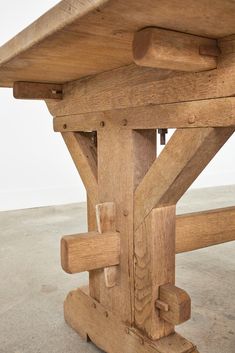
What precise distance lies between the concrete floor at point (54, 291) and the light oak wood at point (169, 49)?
109 cm

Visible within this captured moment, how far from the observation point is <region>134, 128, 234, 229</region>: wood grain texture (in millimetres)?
1032

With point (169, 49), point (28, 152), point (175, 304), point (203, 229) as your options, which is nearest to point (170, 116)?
point (169, 49)

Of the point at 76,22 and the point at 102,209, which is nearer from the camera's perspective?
the point at 76,22


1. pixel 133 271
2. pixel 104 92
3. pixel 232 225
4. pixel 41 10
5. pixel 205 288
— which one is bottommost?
pixel 205 288

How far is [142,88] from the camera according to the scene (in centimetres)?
120

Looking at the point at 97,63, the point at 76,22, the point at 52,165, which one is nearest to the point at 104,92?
the point at 97,63

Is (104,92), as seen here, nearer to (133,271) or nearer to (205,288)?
(133,271)

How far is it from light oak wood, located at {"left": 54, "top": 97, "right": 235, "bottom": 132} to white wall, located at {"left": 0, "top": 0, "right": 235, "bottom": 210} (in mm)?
2888

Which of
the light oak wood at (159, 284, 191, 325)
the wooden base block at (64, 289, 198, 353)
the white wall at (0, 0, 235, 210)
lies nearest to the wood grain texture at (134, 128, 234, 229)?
the light oak wood at (159, 284, 191, 325)

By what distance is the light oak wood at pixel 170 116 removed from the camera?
37.5 inches

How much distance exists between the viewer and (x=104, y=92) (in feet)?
4.52

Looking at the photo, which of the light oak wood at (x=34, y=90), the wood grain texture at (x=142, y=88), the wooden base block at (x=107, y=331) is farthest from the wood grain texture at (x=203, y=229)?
the light oak wood at (x=34, y=90)

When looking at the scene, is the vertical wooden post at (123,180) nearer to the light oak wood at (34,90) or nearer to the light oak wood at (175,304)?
the light oak wood at (175,304)

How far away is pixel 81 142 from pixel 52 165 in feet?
9.56
